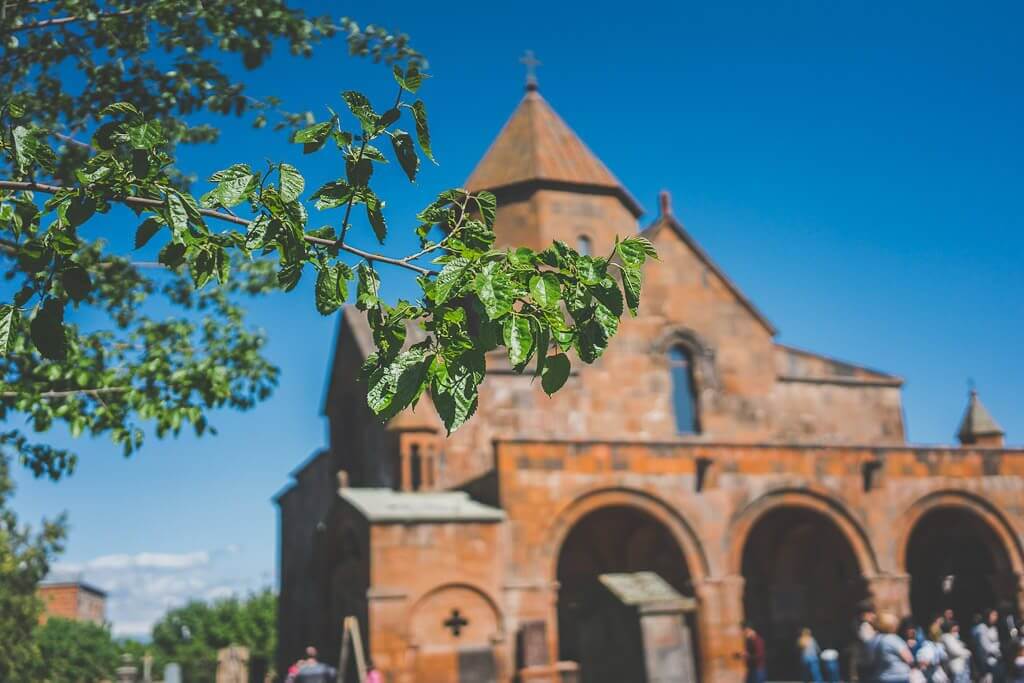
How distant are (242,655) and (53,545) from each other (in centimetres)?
1659

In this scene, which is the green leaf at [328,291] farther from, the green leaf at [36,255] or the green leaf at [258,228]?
the green leaf at [36,255]

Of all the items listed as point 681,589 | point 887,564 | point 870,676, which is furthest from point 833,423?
point 870,676

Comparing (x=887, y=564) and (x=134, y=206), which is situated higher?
(x=134, y=206)

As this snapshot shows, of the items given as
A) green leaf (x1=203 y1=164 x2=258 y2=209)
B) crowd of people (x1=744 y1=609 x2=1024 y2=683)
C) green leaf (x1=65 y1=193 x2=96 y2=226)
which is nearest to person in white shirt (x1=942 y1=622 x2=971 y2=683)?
crowd of people (x1=744 y1=609 x2=1024 y2=683)

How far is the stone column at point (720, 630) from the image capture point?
16.2 meters

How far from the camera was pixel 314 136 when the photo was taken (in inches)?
146

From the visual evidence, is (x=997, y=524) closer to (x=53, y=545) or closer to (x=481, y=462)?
(x=481, y=462)

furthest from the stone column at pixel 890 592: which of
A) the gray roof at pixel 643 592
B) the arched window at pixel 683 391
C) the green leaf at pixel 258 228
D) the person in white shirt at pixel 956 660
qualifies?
the green leaf at pixel 258 228

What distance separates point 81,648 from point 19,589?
3835 cm

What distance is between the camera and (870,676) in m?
8.10

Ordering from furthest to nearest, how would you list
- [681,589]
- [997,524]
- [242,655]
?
[242,655] → [997,524] → [681,589]

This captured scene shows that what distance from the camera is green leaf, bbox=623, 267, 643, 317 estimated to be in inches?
142

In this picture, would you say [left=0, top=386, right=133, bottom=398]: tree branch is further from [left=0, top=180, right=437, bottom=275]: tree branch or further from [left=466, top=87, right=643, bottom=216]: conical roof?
[left=466, top=87, right=643, bottom=216]: conical roof

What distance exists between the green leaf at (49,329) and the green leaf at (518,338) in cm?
157
